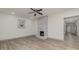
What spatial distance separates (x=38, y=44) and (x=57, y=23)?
769 millimetres

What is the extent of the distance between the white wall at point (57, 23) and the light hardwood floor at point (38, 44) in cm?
16

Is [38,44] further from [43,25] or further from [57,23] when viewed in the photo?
[57,23]

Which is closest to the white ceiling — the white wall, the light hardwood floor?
the white wall

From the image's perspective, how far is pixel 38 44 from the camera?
2.10 meters

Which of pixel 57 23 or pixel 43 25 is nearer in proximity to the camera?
pixel 57 23

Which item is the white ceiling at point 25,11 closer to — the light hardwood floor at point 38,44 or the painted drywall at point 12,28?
the painted drywall at point 12,28

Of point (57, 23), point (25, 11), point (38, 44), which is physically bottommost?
point (38, 44)

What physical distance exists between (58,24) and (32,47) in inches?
36.9

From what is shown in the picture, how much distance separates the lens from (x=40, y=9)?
2037 mm

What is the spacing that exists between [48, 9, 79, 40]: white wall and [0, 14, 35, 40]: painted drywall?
1.66 ft

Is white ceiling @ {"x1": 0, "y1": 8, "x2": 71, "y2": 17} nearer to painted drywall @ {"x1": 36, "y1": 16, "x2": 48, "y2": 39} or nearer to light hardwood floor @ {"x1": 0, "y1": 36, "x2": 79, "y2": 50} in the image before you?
painted drywall @ {"x1": 36, "y1": 16, "x2": 48, "y2": 39}

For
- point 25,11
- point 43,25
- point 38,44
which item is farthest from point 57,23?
point 25,11
